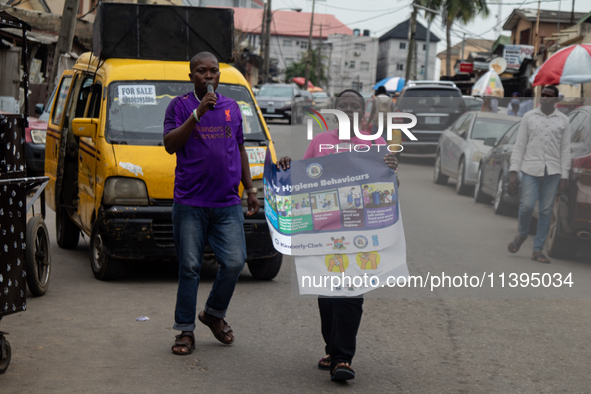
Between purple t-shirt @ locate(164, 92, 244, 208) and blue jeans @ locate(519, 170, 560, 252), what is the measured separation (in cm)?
Answer: 217

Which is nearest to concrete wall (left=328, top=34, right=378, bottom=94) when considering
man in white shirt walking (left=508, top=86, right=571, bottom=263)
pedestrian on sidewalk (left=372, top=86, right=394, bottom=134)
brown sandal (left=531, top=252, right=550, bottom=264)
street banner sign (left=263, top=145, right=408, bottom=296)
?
man in white shirt walking (left=508, top=86, right=571, bottom=263)

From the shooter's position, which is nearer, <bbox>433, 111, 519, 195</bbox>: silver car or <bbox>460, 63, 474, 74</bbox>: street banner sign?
<bbox>433, 111, 519, 195</bbox>: silver car

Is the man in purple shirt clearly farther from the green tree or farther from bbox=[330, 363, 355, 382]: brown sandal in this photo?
the green tree

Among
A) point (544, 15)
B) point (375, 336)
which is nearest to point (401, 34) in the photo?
point (544, 15)

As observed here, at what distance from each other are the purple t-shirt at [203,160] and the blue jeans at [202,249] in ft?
0.27

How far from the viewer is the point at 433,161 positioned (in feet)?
18.1

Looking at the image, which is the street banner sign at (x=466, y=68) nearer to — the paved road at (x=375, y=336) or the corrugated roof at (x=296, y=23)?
the paved road at (x=375, y=336)

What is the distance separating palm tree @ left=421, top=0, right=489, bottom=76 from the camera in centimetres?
4788

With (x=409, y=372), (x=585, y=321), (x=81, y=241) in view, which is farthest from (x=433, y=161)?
(x=81, y=241)

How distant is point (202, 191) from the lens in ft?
16.5

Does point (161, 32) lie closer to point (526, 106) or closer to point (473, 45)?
point (526, 106)

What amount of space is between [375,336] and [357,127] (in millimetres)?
1663

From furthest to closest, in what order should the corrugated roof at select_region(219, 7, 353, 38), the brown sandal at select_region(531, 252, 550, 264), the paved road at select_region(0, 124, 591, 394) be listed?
1. the corrugated roof at select_region(219, 7, 353, 38)
2. the brown sandal at select_region(531, 252, 550, 264)
3. the paved road at select_region(0, 124, 591, 394)

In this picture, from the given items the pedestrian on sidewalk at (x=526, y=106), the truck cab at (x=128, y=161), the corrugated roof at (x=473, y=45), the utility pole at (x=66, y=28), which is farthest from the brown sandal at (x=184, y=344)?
the corrugated roof at (x=473, y=45)
